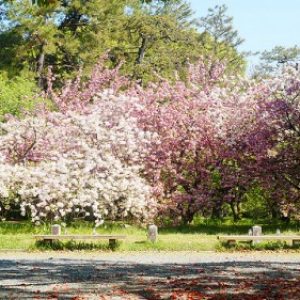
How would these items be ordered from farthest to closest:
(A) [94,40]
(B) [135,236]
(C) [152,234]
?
(A) [94,40]
(B) [135,236]
(C) [152,234]

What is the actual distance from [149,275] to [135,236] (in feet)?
31.1

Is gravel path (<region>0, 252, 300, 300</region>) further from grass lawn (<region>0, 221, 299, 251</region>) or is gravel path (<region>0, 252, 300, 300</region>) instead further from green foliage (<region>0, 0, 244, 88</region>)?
green foliage (<region>0, 0, 244, 88</region>)

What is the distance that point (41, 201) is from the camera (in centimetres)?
2458

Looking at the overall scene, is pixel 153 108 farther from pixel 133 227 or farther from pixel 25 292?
pixel 25 292

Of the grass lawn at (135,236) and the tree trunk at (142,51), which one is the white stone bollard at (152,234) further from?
the tree trunk at (142,51)

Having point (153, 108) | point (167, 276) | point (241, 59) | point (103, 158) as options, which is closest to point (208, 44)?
point (241, 59)

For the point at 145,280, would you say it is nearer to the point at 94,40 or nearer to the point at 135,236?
the point at 135,236

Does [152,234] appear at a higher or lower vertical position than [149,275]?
higher

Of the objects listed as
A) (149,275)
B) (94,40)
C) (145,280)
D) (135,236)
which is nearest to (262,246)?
(135,236)

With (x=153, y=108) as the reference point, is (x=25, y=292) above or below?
below

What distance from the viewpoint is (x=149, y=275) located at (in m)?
13.2

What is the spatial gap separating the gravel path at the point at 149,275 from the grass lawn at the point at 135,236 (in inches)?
35.1

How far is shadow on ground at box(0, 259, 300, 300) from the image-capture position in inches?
407

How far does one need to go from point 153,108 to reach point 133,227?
6.20 metres
